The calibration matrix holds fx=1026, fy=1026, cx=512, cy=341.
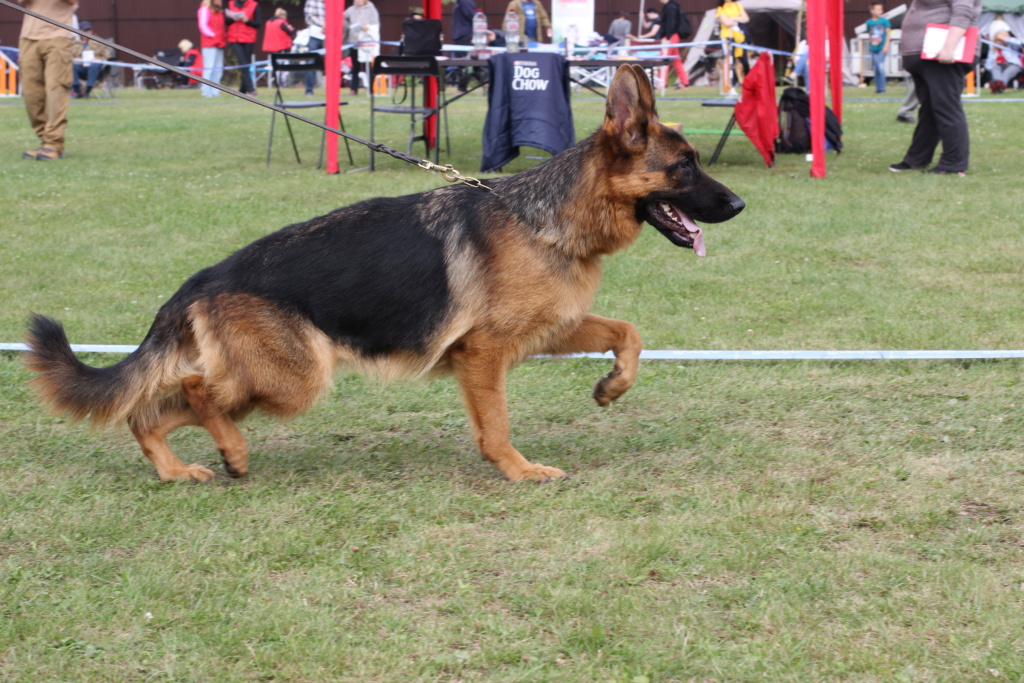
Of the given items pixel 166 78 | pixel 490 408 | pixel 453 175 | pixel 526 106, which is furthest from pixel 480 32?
pixel 166 78

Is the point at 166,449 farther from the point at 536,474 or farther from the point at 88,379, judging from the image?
the point at 536,474

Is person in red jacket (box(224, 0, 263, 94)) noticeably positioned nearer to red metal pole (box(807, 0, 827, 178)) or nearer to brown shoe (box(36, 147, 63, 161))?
brown shoe (box(36, 147, 63, 161))

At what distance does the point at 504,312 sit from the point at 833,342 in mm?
3029

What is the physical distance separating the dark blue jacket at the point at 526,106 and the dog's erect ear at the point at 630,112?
7807 mm

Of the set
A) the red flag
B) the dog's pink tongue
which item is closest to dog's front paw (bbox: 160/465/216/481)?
the dog's pink tongue

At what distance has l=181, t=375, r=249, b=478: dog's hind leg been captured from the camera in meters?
4.42

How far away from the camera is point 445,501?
14.2ft

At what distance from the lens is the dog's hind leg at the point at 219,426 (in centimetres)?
442

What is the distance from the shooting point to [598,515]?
13.6 feet

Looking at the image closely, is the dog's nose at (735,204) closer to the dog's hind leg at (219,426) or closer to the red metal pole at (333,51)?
the dog's hind leg at (219,426)

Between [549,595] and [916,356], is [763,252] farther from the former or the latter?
[549,595]

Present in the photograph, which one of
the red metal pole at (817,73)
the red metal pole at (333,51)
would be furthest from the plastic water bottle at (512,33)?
the red metal pole at (817,73)

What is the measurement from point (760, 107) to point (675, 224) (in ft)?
29.4

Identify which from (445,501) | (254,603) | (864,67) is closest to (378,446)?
(445,501)
